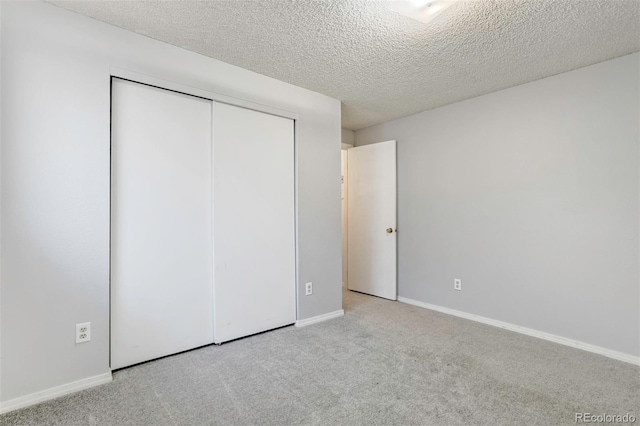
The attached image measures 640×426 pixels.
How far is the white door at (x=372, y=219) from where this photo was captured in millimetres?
3944

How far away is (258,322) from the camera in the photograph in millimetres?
2760

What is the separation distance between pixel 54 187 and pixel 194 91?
1.15 metres

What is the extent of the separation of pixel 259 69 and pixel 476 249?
2799 millimetres

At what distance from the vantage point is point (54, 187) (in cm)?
181

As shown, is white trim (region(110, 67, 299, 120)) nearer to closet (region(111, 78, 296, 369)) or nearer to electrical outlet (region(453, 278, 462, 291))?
closet (region(111, 78, 296, 369))

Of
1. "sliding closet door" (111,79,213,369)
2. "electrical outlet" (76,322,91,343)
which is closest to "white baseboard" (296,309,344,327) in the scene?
"sliding closet door" (111,79,213,369)

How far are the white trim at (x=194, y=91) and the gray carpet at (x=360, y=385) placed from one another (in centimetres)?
203

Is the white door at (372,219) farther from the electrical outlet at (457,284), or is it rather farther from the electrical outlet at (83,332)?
the electrical outlet at (83,332)

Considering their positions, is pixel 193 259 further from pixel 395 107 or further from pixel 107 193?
pixel 395 107

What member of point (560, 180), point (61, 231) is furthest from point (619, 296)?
point (61, 231)

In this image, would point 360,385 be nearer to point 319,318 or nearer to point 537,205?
point 319,318

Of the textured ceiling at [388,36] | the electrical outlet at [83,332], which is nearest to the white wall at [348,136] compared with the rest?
the textured ceiling at [388,36]

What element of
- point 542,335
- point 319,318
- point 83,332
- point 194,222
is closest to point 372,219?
point 319,318

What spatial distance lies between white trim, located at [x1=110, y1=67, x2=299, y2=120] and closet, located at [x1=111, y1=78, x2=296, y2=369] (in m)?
0.05
